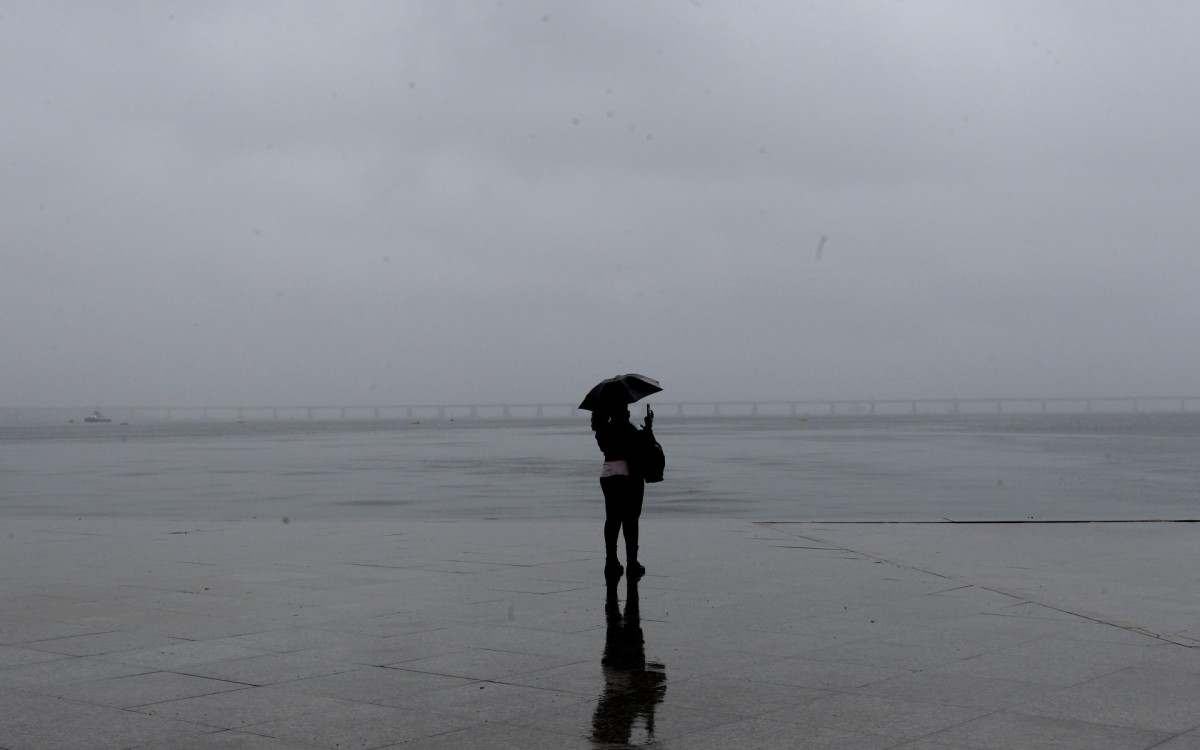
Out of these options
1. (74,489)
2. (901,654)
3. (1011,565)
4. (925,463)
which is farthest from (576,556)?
(925,463)

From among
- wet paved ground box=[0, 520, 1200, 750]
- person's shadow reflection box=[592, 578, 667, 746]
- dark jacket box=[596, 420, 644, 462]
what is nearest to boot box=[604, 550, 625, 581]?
wet paved ground box=[0, 520, 1200, 750]

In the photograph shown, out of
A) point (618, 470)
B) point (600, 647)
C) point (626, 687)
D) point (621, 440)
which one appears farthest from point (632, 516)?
point (626, 687)

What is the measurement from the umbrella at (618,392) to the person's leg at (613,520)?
708 millimetres

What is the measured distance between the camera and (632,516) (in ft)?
38.5

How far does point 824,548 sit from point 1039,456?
36.0 meters

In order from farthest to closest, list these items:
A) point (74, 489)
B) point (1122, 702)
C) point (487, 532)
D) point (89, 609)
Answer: point (74, 489) → point (487, 532) → point (89, 609) → point (1122, 702)

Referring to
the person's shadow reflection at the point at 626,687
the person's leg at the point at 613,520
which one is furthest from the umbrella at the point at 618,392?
the person's shadow reflection at the point at 626,687

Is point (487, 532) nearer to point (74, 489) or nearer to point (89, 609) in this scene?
point (89, 609)

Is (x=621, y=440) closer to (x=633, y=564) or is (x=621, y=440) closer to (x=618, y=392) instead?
(x=618, y=392)

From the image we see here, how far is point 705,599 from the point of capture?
10.6 metres

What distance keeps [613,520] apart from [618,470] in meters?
0.51

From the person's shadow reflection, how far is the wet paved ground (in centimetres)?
3

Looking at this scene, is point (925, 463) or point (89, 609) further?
point (925, 463)

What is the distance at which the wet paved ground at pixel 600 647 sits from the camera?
614cm
